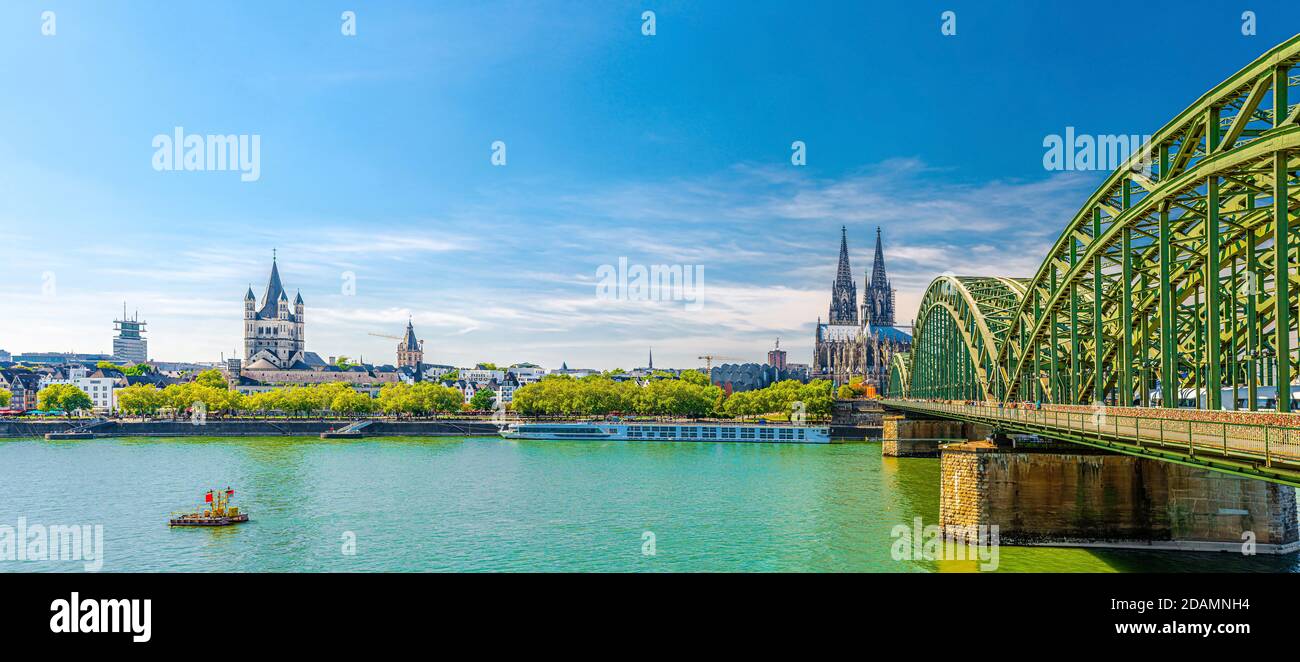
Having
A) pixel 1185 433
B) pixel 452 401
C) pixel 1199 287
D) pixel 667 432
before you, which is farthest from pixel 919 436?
pixel 452 401

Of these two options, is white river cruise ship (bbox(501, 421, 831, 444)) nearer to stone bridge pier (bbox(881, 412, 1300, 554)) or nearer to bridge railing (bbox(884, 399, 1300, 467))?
bridge railing (bbox(884, 399, 1300, 467))

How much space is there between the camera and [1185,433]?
2008 centimetres

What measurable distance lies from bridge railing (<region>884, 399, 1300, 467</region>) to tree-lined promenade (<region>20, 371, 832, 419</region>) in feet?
277

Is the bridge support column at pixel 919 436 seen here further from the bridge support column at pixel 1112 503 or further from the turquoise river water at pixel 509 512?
the bridge support column at pixel 1112 503

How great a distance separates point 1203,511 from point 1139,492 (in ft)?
6.42

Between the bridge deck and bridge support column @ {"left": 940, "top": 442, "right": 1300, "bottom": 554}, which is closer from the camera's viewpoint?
the bridge deck

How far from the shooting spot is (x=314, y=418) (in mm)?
114875

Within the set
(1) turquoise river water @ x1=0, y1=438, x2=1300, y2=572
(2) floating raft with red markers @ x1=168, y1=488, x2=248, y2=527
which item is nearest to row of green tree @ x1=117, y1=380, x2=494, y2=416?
(1) turquoise river water @ x1=0, y1=438, x2=1300, y2=572

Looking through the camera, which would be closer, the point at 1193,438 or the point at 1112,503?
the point at 1193,438

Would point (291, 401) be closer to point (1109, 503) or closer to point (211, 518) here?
point (211, 518)

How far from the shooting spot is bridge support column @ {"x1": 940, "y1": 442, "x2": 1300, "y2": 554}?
93.3 feet

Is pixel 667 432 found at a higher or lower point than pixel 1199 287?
lower

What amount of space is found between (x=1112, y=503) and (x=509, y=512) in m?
24.4
